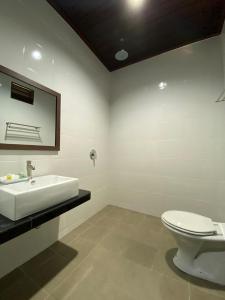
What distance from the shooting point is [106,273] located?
4.10 feet

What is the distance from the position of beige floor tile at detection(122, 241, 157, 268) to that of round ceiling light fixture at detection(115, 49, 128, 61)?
2699 millimetres

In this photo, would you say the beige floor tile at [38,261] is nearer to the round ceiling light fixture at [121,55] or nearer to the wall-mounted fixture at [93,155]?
the wall-mounted fixture at [93,155]

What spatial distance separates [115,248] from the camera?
1.58 meters

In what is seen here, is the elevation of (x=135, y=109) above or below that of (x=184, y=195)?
above

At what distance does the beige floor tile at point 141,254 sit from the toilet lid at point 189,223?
0.44 metres

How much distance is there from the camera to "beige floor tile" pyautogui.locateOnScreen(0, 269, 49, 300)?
1039 mm

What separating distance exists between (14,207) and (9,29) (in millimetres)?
1490

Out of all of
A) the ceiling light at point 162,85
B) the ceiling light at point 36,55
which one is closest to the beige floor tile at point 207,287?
the ceiling light at point 162,85

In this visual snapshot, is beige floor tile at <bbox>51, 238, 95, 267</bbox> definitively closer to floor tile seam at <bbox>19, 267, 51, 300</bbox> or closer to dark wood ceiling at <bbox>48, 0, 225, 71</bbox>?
floor tile seam at <bbox>19, 267, 51, 300</bbox>

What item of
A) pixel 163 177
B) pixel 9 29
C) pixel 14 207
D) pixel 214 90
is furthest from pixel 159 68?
pixel 14 207

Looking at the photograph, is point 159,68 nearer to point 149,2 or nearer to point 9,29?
point 149,2

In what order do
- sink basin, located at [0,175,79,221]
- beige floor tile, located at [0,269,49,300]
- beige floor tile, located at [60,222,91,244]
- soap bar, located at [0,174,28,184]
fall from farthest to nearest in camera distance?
beige floor tile, located at [60,222,91,244] < soap bar, located at [0,174,28,184] < beige floor tile, located at [0,269,49,300] < sink basin, located at [0,175,79,221]

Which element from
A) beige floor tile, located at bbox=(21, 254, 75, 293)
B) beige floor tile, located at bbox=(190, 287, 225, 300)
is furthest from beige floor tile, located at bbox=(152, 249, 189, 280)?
beige floor tile, located at bbox=(21, 254, 75, 293)

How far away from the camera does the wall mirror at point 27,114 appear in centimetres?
126
